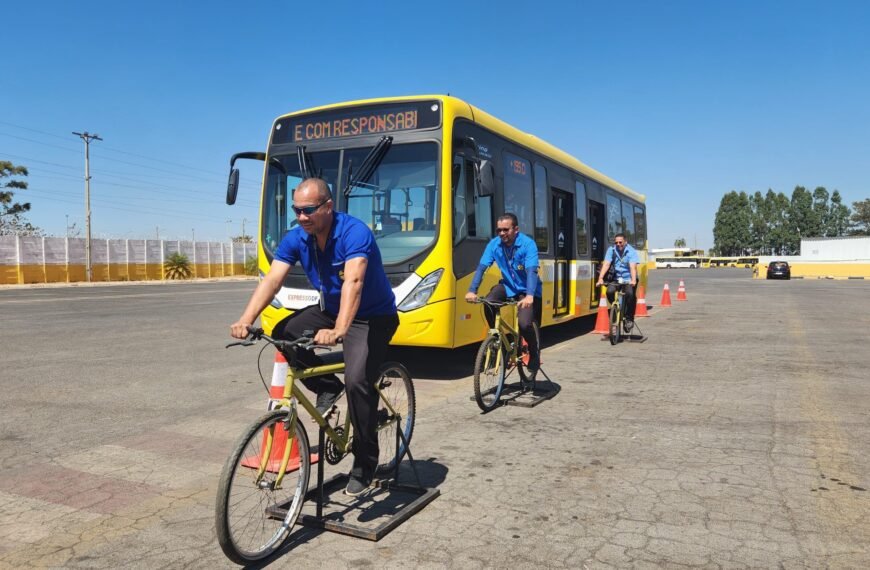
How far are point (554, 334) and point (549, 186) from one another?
344 centimetres

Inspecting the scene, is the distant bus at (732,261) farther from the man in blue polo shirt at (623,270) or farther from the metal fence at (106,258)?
the man in blue polo shirt at (623,270)

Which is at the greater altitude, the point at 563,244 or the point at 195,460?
the point at 563,244

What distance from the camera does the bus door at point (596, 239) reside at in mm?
14117

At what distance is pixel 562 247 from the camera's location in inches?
473

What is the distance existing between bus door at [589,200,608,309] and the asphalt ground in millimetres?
4546

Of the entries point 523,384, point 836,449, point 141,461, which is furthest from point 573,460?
point 141,461

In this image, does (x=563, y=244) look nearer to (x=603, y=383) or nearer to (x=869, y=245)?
(x=603, y=383)

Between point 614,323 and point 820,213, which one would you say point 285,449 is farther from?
point 820,213

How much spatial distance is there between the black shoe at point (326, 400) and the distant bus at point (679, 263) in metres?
105

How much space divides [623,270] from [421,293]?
531cm

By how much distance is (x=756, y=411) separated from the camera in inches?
250

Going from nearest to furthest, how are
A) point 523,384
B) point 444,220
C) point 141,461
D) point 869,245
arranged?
point 141,461 → point 523,384 → point 444,220 → point 869,245

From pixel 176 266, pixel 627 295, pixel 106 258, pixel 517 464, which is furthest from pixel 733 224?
pixel 517 464

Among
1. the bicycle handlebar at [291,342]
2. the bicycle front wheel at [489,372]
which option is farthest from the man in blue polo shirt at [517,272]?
the bicycle handlebar at [291,342]
